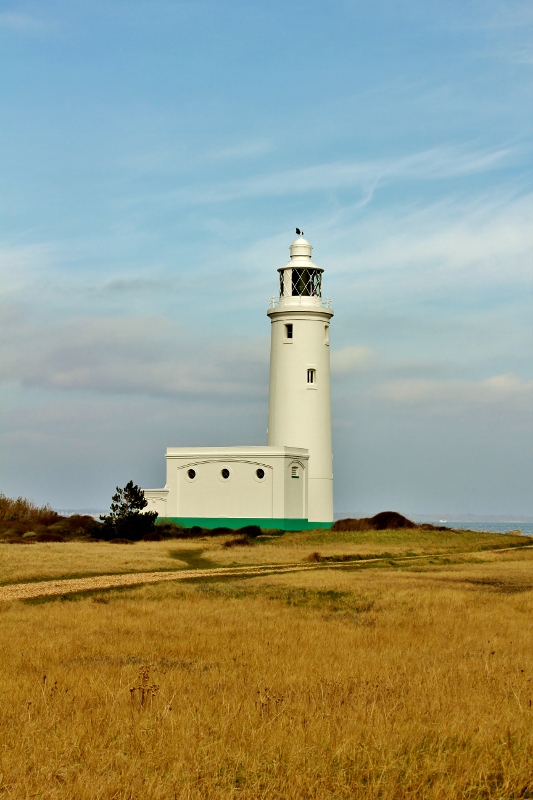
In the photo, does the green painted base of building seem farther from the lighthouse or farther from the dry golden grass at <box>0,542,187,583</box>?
the dry golden grass at <box>0,542,187,583</box>

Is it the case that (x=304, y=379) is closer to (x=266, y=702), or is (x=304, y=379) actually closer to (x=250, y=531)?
(x=250, y=531)

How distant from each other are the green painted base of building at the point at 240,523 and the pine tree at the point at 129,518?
225 centimetres

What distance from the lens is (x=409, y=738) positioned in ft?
26.6

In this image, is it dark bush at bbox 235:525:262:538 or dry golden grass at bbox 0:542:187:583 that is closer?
dry golden grass at bbox 0:542:187:583

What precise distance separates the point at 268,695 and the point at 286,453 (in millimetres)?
37452

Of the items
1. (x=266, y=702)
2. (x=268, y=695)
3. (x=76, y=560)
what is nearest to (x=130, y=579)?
(x=76, y=560)

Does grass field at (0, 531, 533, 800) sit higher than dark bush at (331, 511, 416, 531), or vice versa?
dark bush at (331, 511, 416, 531)

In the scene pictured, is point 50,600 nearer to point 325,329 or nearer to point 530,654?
point 530,654

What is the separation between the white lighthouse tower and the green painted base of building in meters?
1.13

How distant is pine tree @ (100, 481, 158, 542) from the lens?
44.4 metres

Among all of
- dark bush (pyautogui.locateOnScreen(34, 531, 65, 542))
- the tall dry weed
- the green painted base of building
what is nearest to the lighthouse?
the green painted base of building

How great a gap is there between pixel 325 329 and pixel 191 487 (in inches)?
429

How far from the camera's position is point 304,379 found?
50125 mm

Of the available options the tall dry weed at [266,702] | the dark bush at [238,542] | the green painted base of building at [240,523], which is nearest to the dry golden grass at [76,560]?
the dark bush at [238,542]
